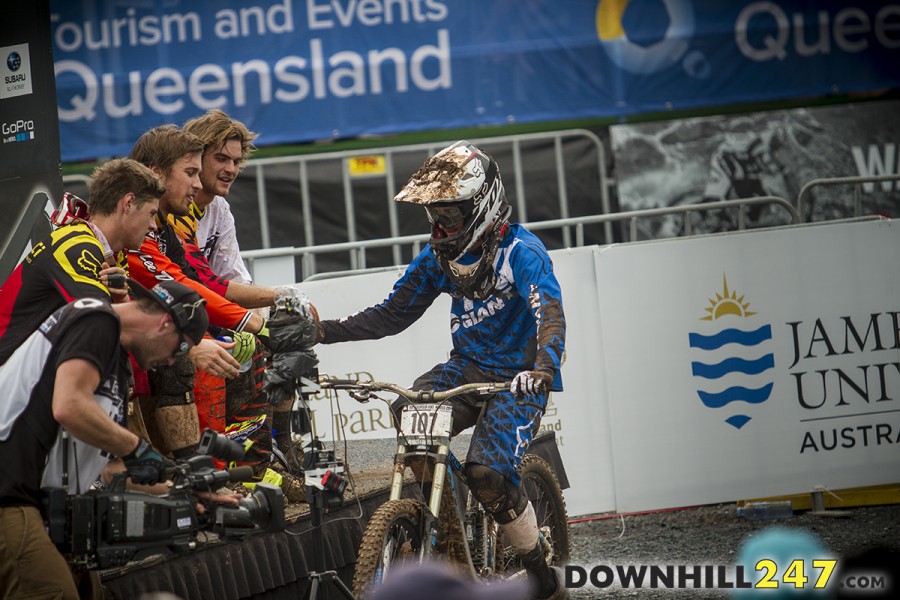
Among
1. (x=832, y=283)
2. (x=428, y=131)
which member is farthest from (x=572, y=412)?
(x=428, y=131)

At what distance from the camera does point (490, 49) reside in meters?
11.1

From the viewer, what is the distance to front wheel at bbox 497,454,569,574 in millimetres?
6582

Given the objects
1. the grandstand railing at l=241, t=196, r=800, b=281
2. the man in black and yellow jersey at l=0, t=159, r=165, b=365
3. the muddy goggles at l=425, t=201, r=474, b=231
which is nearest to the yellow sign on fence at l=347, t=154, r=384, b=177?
the grandstand railing at l=241, t=196, r=800, b=281

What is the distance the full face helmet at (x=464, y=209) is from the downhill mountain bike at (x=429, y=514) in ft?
2.11

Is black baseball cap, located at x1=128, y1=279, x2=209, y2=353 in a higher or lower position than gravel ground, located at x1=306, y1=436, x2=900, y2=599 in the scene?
higher

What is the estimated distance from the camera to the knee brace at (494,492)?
5.78 m

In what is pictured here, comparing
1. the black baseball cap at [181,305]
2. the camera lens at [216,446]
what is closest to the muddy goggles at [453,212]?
the black baseball cap at [181,305]

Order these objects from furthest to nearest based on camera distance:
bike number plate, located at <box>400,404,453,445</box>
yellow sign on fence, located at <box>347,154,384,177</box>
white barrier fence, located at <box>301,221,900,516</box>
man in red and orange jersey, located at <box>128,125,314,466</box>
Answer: yellow sign on fence, located at <box>347,154,384,177</box>, white barrier fence, located at <box>301,221,900,516</box>, man in red and orange jersey, located at <box>128,125,314,466</box>, bike number plate, located at <box>400,404,453,445</box>

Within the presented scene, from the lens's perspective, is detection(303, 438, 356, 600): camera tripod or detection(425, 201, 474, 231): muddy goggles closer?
detection(303, 438, 356, 600): camera tripod

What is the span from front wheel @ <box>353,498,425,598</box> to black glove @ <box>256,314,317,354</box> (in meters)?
0.81

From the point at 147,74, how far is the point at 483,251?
19.2 feet

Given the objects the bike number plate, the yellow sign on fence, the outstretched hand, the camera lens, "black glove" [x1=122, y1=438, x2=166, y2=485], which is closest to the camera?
"black glove" [x1=122, y1=438, x2=166, y2=485]

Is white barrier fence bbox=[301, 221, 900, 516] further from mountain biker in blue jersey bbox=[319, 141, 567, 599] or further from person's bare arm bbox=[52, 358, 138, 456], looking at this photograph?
person's bare arm bbox=[52, 358, 138, 456]

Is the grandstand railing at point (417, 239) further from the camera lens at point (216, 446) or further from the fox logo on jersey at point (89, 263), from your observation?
the camera lens at point (216, 446)
